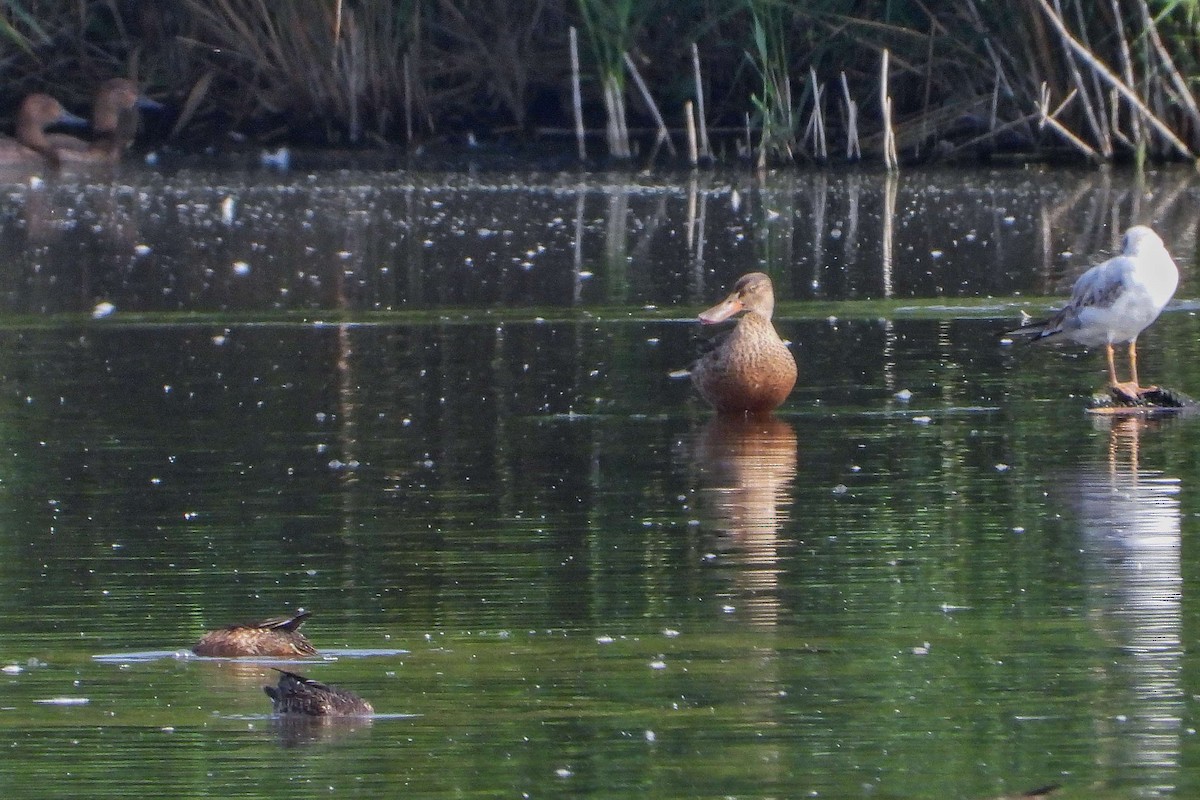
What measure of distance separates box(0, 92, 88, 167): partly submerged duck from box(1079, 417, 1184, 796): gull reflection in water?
17629 mm

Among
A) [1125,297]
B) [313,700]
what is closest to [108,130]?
[1125,297]

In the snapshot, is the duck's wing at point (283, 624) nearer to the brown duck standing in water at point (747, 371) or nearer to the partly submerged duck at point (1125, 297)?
the brown duck standing in water at point (747, 371)

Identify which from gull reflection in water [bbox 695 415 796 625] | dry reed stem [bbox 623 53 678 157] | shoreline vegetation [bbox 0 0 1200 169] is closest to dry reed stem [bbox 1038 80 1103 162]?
shoreline vegetation [bbox 0 0 1200 169]

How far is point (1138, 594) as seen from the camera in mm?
5934

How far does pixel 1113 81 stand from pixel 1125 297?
11.7 m

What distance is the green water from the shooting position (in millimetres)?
4746

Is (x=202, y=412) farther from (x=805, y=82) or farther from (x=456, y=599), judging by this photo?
(x=805, y=82)

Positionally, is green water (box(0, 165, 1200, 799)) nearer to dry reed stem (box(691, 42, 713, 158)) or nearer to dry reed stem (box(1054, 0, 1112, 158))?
dry reed stem (box(1054, 0, 1112, 158))

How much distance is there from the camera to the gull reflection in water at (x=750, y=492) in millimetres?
6121

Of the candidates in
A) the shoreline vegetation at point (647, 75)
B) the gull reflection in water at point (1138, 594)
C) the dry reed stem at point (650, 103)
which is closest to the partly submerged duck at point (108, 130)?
the shoreline vegetation at point (647, 75)

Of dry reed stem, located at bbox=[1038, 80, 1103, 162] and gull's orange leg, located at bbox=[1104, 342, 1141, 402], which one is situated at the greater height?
dry reed stem, located at bbox=[1038, 80, 1103, 162]

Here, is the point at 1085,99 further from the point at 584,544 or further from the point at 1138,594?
the point at 1138,594

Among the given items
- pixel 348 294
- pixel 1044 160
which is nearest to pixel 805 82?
pixel 1044 160

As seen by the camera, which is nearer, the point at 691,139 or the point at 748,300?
the point at 748,300
